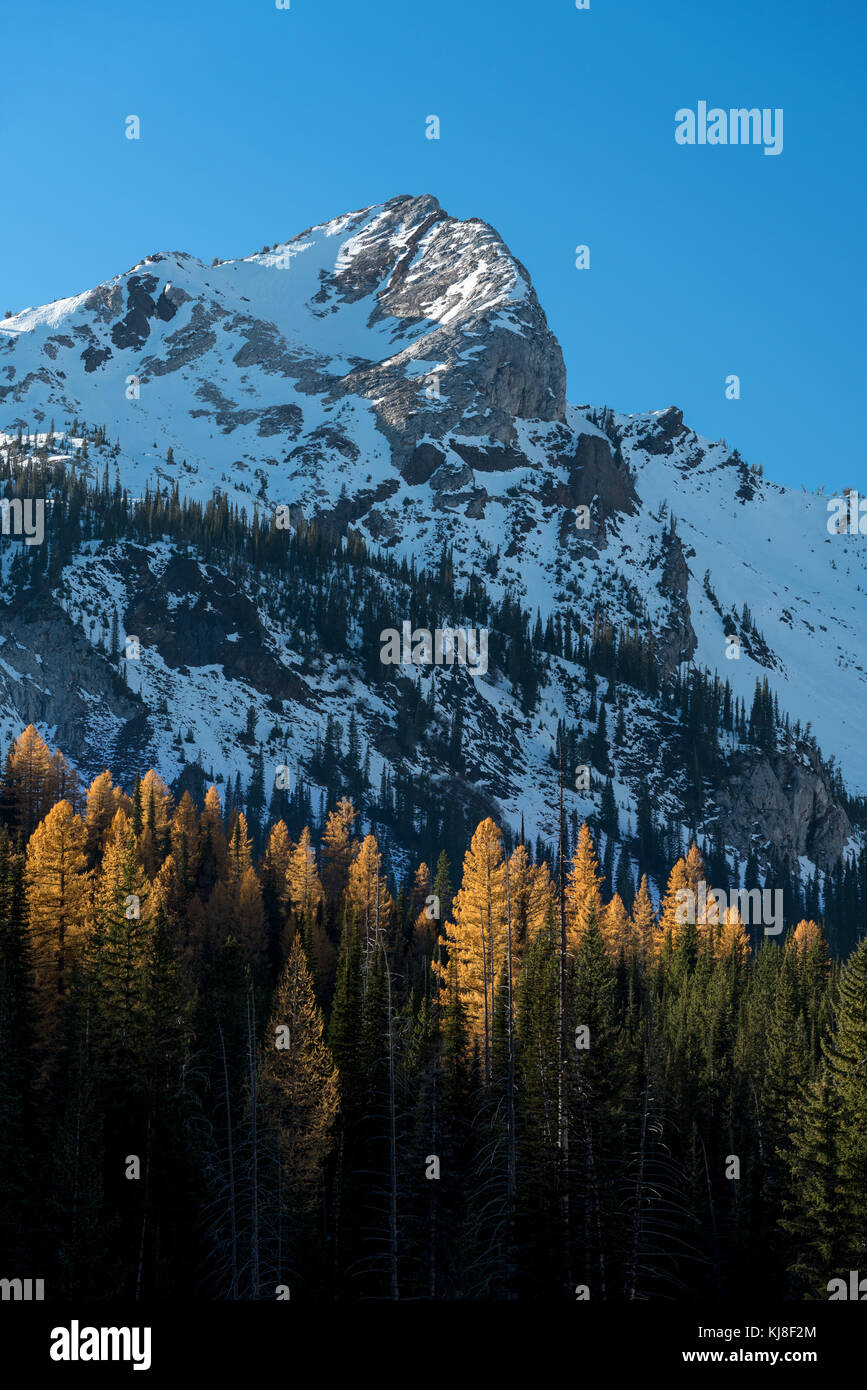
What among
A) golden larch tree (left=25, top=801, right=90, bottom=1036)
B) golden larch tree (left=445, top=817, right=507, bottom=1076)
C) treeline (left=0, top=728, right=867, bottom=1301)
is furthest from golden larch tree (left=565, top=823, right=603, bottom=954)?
golden larch tree (left=25, top=801, right=90, bottom=1036)

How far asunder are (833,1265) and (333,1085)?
69.7 ft

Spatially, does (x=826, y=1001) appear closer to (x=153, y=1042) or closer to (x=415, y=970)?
(x=415, y=970)

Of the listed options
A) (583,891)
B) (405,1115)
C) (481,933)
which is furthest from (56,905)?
(583,891)

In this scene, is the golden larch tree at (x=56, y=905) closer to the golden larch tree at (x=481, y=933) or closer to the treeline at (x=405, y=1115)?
the treeline at (x=405, y=1115)

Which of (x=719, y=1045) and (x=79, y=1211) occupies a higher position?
(x=719, y=1045)

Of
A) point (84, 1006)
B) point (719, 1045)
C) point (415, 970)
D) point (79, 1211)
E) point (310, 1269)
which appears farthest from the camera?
point (415, 970)

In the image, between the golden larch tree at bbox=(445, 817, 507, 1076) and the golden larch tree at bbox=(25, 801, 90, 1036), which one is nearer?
the golden larch tree at bbox=(25, 801, 90, 1036)

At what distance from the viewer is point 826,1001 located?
72.6 meters

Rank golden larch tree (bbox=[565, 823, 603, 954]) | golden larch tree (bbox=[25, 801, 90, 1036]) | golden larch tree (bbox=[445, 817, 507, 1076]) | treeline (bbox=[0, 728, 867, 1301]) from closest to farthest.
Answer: treeline (bbox=[0, 728, 867, 1301])
golden larch tree (bbox=[25, 801, 90, 1036])
golden larch tree (bbox=[445, 817, 507, 1076])
golden larch tree (bbox=[565, 823, 603, 954])

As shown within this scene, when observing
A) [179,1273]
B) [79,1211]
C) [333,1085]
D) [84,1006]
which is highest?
[84,1006]

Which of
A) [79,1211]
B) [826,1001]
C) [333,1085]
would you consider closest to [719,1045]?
[826,1001]

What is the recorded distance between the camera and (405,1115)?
49.8m

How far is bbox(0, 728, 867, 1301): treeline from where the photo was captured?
39844mm

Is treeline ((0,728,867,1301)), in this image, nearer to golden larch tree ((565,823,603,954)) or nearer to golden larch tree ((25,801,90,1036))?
golden larch tree ((25,801,90,1036))
